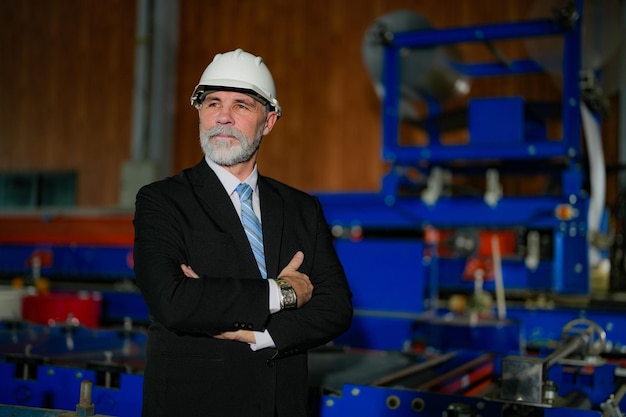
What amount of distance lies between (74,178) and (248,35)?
3757 mm

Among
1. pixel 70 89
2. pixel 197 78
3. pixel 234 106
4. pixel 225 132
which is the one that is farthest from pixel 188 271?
pixel 70 89

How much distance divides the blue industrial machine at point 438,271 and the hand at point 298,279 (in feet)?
2.65

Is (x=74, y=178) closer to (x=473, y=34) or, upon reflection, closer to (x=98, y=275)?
(x=98, y=275)

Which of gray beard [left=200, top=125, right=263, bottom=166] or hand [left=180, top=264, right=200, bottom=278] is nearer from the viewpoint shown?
→ hand [left=180, top=264, right=200, bottom=278]

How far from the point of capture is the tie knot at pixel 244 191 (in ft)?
6.77

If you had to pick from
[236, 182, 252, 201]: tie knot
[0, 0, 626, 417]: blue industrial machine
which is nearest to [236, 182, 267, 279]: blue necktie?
[236, 182, 252, 201]: tie knot

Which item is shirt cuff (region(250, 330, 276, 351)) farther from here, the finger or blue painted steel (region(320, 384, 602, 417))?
blue painted steel (region(320, 384, 602, 417))

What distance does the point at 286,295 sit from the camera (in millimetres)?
1868

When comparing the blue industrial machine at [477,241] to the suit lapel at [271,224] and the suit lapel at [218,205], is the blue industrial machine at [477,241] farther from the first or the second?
the suit lapel at [218,205]

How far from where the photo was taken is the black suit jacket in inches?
70.3

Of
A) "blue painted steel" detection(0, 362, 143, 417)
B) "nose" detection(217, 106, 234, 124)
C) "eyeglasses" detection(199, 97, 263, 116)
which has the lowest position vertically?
"blue painted steel" detection(0, 362, 143, 417)

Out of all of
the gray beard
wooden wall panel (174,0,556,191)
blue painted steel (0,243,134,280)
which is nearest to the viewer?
the gray beard

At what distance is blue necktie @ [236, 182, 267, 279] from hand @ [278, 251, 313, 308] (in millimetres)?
67

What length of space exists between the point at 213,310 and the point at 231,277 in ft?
0.42
